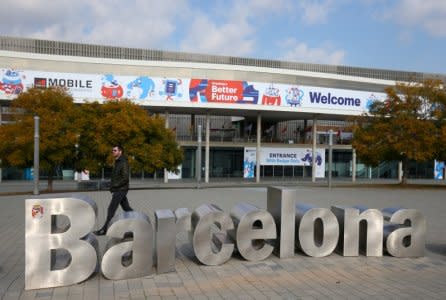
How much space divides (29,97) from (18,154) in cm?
325

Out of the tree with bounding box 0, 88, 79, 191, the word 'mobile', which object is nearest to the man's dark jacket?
the word 'mobile'

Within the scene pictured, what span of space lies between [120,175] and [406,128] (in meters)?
22.9

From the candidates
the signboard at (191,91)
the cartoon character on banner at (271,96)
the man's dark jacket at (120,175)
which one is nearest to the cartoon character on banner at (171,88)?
the signboard at (191,91)

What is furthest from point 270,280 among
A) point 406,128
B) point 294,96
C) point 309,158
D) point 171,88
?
point 309,158

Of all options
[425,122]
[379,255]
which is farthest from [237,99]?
[379,255]

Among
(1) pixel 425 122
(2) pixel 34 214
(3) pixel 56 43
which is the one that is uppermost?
(3) pixel 56 43

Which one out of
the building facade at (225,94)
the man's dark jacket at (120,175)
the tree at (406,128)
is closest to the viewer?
the man's dark jacket at (120,175)

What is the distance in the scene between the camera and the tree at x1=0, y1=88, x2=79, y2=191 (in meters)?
23.0

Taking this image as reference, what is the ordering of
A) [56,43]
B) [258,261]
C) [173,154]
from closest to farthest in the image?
[258,261]
[173,154]
[56,43]

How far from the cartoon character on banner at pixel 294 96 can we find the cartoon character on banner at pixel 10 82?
21345mm

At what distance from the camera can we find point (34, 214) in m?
5.97

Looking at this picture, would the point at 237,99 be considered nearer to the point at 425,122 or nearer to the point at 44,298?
the point at 425,122

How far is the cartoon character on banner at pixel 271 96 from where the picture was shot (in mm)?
37500

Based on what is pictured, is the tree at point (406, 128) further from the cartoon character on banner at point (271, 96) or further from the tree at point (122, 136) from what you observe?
the tree at point (122, 136)
